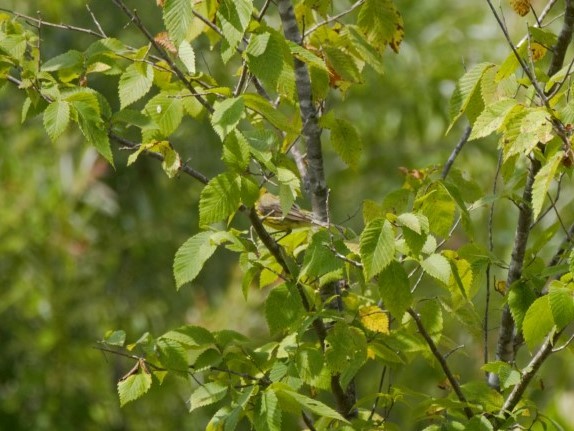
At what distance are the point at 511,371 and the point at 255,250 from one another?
51 cm

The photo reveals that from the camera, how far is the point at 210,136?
21.0ft

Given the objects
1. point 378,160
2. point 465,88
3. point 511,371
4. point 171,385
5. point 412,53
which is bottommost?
point 171,385

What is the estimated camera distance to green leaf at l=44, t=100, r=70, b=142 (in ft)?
5.57

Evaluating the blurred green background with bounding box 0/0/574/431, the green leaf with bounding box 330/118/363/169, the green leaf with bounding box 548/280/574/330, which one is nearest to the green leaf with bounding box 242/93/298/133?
the green leaf with bounding box 330/118/363/169

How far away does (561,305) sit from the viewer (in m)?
1.63

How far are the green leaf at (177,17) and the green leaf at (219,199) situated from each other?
24 cm

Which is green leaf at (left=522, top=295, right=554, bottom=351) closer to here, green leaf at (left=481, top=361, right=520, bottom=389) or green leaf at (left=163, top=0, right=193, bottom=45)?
green leaf at (left=481, top=361, right=520, bottom=389)

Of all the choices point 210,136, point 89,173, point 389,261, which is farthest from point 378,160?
point 389,261

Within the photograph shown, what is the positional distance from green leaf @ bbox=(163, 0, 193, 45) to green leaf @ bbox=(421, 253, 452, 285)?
54 cm

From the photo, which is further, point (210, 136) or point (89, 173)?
point (210, 136)

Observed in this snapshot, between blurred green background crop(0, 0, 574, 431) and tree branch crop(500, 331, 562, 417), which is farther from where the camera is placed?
blurred green background crop(0, 0, 574, 431)

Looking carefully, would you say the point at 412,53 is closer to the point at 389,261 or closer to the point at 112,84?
the point at 112,84

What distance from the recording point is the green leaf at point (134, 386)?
177 cm

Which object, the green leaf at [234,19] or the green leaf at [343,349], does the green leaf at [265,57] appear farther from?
the green leaf at [343,349]
